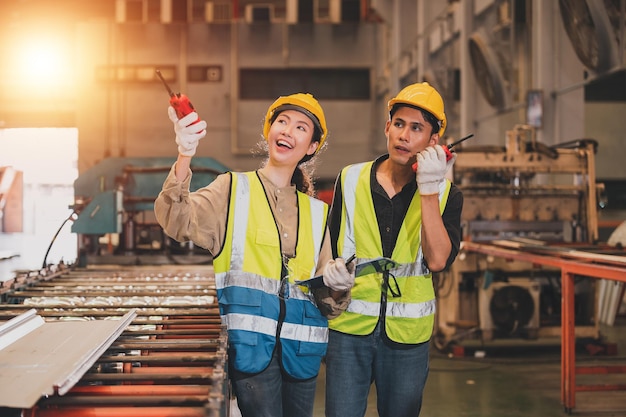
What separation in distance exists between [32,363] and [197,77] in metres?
14.1

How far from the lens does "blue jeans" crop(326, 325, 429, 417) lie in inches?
91.4

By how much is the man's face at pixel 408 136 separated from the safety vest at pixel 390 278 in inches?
6.1

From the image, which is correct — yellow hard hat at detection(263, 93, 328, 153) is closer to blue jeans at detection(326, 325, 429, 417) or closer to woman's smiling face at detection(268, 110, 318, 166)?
woman's smiling face at detection(268, 110, 318, 166)

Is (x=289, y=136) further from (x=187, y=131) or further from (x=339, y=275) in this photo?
(x=339, y=275)

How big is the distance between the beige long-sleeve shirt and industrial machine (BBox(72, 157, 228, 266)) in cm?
418

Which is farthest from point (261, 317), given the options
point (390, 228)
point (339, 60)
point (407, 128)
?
point (339, 60)

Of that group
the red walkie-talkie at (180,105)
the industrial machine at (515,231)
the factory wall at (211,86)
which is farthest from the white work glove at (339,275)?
the factory wall at (211,86)

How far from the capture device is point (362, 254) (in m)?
2.40

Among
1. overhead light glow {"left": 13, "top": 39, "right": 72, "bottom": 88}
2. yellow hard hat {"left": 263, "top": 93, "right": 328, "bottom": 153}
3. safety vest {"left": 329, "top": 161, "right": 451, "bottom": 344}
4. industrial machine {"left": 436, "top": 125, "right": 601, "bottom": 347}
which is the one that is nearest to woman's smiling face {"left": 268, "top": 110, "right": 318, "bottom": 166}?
yellow hard hat {"left": 263, "top": 93, "right": 328, "bottom": 153}

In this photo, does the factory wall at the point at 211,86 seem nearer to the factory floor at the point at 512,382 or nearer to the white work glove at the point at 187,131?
the factory floor at the point at 512,382

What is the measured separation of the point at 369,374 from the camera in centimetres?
237

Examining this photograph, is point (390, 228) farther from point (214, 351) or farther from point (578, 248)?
point (578, 248)

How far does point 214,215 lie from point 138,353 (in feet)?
1.74

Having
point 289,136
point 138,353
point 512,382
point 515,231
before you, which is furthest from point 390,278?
point 515,231
